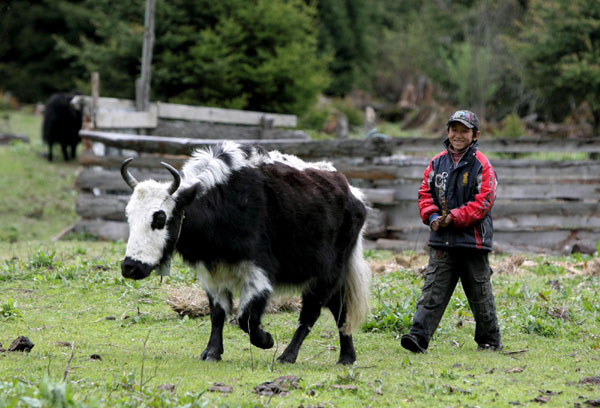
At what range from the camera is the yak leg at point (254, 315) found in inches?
239

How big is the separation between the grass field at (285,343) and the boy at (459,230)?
10.6 inches

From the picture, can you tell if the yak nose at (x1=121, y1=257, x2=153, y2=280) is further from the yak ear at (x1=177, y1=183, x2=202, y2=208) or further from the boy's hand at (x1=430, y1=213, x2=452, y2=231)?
the boy's hand at (x1=430, y1=213, x2=452, y2=231)

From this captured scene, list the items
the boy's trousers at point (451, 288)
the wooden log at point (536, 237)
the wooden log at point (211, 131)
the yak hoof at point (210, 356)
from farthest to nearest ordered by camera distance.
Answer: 1. the wooden log at point (211, 131)
2. the wooden log at point (536, 237)
3. the boy's trousers at point (451, 288)
4. the yak hoof at point (210, 356)

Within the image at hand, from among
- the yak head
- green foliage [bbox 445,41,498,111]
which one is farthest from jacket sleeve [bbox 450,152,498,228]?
green foliage [bbox 445,41,498,111]

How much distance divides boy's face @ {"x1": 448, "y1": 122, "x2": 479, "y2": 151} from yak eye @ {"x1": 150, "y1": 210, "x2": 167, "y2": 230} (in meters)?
2.69

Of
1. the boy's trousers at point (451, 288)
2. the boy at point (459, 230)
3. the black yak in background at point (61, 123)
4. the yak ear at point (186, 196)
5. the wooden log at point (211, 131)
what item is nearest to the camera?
the yak ear at point (186, 196)

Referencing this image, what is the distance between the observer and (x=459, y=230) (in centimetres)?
666

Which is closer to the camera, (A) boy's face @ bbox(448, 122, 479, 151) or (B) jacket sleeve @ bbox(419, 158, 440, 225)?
(A) boy's face @ bbox(448, 122, 479, 151)

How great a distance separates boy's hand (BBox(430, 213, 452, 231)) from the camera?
6570 millimetres

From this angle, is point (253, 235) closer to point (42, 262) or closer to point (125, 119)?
point (42, 262)

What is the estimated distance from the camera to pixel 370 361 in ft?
21.1

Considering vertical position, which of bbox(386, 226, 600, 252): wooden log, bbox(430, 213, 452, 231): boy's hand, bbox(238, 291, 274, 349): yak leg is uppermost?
bbox(430, 213, 452, 231): boy's hand

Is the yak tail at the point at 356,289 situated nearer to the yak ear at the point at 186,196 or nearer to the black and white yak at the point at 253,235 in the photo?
the black and white yak at the point at 253,235

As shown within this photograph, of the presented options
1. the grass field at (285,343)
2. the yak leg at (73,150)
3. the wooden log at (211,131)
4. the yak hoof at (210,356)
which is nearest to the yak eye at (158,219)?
the grass field at (285,343)
